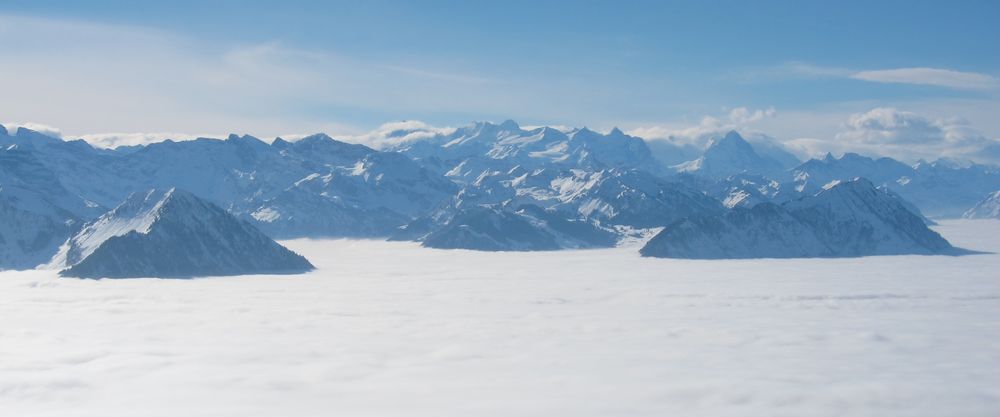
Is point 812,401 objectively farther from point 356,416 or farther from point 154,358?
point 154,358

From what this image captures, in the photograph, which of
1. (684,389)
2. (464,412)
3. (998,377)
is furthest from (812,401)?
(464,412)

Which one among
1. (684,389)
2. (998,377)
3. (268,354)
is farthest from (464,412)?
(998,377)

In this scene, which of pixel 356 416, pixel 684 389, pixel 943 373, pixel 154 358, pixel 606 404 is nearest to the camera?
pixel 356 416

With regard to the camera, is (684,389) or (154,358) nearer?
(684,389)

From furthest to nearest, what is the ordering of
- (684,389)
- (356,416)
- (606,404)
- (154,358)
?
(154,358)
(684,389)
(606,404)
(356,416)

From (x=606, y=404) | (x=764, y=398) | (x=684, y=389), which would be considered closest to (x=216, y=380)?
(x=606, y=404)

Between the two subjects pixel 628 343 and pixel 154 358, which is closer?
pixel 154 358

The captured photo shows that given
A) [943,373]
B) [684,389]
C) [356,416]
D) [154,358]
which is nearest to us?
[356,416]

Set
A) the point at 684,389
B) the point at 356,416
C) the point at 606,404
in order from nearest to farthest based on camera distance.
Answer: the point at 356,416 < the point at 606,404 < the point at 684,389

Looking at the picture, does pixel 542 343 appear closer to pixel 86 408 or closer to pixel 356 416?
pixel 356 416
